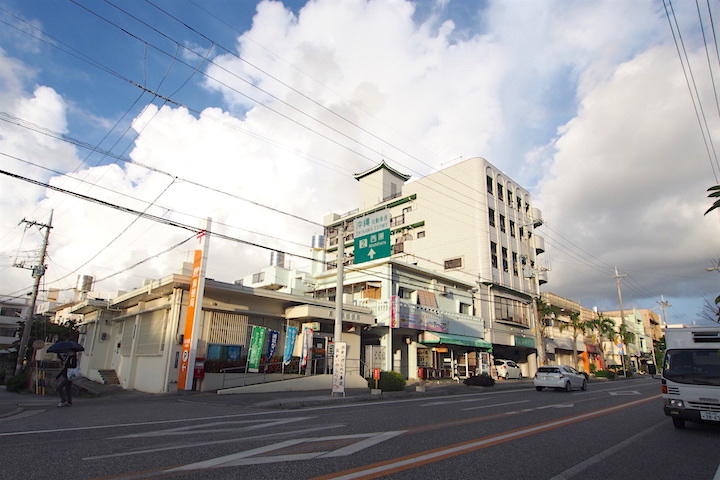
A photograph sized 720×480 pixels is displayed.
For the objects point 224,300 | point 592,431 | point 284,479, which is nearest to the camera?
point 284,479

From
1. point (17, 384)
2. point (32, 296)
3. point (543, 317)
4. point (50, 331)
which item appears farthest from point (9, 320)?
point (543, 317)

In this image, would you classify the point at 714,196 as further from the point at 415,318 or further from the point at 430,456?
the point at 415,318

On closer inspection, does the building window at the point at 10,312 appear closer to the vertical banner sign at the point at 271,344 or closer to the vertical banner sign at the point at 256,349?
the vertical banner sign at the point at 271,344

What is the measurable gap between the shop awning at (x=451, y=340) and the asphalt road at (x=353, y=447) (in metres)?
17.5

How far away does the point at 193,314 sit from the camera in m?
18.5

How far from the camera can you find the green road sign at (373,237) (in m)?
20.3

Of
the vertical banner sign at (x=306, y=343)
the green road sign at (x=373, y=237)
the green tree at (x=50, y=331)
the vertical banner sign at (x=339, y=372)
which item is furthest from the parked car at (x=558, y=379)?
the green tree at (x=50, y=331)

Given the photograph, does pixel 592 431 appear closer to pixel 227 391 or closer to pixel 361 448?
pixel 361 448

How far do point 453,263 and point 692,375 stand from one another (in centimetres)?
3167

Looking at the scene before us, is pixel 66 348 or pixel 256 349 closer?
pixel 66 348

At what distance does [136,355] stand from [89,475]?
2067cm

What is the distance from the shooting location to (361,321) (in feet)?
82.2

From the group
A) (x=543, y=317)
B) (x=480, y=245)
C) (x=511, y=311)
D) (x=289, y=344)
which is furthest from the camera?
(x=543, y=317)

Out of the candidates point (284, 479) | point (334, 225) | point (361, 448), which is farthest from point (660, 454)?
point (334, 225)
